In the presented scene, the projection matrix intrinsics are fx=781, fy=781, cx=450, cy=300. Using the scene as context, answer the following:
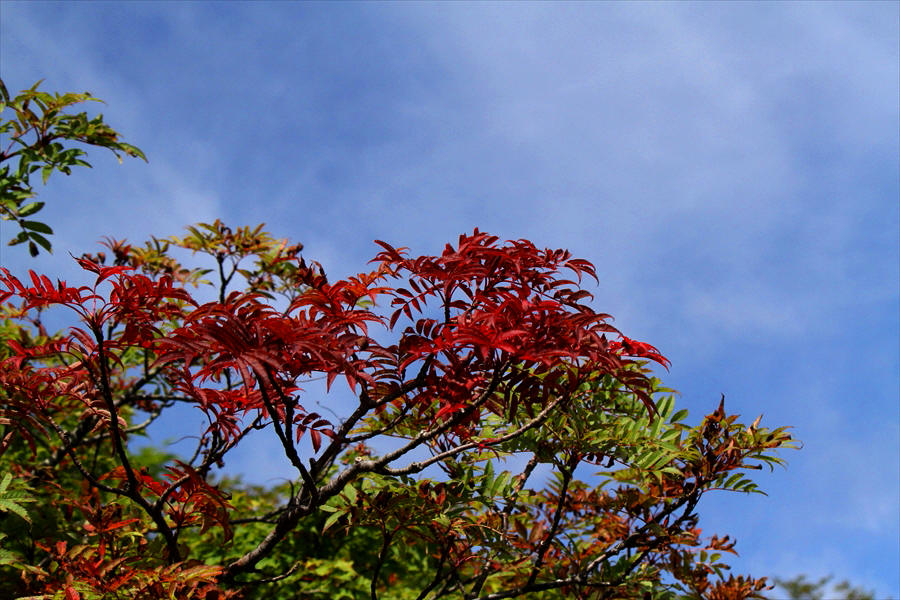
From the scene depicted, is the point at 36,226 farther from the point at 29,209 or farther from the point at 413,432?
the point at 413,432

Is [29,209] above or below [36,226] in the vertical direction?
above

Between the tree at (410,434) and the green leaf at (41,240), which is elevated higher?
the green leaf at (41,240)

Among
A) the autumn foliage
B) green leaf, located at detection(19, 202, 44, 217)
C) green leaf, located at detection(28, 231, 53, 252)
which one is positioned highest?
green leaf, located at detection(19, 202, 44, 217)

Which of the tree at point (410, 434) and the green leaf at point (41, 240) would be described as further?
the green leaf at point (41, 240)

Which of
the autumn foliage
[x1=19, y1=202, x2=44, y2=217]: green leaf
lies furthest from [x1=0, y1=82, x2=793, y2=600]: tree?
[x1=19, y1=202, x2=44, y2=217]: green leaf

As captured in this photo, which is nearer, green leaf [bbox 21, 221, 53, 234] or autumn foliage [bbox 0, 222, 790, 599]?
autumn foliage [bbox 0, 222, 790, 599]

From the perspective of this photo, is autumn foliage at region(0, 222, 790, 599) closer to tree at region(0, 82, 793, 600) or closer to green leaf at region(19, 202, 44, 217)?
tree at region(0, 82, 793, 600)

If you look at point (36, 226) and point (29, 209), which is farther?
point (29, 209)

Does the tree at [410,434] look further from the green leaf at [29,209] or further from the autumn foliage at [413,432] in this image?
the green leaf at [29,209]

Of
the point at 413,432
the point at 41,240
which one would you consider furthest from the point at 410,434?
the point at 41,240

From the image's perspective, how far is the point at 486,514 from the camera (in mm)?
3750

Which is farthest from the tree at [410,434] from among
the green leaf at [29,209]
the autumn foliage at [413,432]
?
the green leaf at [29,209]

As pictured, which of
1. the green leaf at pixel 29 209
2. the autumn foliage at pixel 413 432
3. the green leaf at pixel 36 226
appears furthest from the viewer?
the green leaf at pixel 29 209

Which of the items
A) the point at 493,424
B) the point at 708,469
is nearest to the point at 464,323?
the point at 493,424
